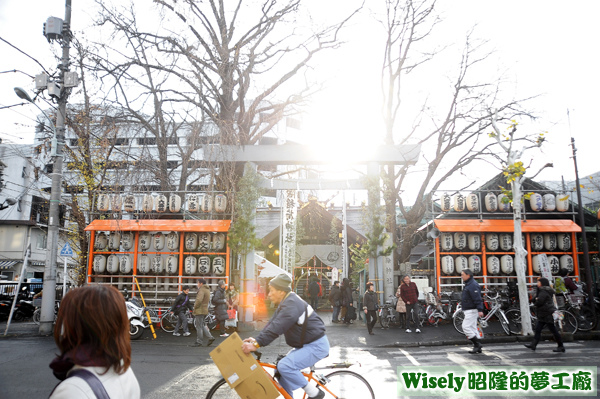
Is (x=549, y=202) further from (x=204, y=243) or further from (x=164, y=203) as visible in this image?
(x=164, y=203)

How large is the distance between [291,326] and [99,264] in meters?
15.3

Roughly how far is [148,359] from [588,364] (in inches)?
378

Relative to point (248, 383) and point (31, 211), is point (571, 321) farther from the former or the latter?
point (31, 211)

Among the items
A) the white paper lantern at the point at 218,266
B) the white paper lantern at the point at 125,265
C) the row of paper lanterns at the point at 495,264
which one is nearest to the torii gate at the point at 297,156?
the white paper lantern at the point at 218,266

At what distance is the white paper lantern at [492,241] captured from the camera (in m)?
17.9

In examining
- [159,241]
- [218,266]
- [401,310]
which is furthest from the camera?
[159,241]

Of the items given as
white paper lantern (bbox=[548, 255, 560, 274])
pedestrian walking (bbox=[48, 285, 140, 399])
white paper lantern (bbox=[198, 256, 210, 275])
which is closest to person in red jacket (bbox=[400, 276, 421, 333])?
white paper lantern (bbox=[548, 255, 560, 274])

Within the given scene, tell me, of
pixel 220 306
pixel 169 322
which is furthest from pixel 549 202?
pixel 169 322

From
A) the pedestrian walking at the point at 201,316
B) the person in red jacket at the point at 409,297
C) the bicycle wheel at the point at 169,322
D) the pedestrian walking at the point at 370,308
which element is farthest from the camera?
the bicycle wheel at the point at 169,322

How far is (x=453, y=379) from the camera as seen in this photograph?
7598 millimetres

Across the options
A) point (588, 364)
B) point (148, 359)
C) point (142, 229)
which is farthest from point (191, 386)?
point (142, 229)

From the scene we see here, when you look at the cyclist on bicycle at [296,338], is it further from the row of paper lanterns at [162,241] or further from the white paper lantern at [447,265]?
the white paper lantern at [447,265]

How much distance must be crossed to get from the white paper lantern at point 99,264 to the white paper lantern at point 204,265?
399 centimetres

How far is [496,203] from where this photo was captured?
18656mm
